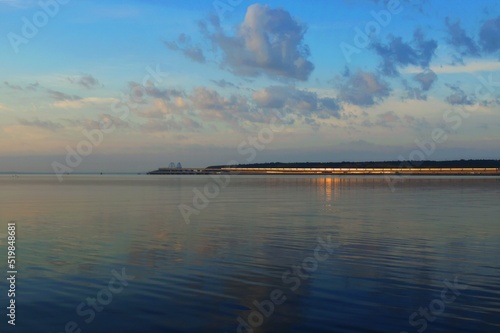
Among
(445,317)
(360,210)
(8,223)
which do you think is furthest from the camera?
(360,210)

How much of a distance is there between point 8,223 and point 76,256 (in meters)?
15.9

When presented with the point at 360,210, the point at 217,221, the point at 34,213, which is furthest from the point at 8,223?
the point at 360,210

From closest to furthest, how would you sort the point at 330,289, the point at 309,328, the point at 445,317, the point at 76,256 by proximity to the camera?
the point at 309,328, the point at 445,317, the point at 330,289, the point at 76,256

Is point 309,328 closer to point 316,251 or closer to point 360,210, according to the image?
point 316,251

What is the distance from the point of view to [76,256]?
22594 millimetres

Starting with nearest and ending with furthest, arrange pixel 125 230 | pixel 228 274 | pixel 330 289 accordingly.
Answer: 1. pixel 330 289
2. pixel 228 274
3. pixel 125 230

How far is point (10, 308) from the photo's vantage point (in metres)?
14.4

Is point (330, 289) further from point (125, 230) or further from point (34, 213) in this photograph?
point (34, 213)

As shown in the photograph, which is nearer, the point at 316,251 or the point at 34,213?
the point at 316,251

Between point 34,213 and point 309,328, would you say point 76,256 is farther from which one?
point 34,213

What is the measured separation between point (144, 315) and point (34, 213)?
110 ft

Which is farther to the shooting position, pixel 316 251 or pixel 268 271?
pixel 316 251

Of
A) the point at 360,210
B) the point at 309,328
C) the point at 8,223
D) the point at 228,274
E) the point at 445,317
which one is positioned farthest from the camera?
the point at 360,210

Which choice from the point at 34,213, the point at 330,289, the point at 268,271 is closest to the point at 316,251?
the point at 268,271
